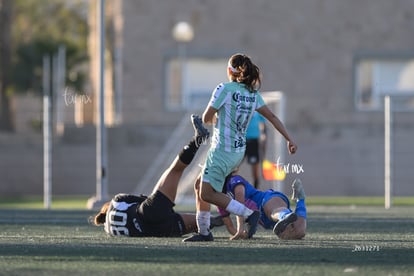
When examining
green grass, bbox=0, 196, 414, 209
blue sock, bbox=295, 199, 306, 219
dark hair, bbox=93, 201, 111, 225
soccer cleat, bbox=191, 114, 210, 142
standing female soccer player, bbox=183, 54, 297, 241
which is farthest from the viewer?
green grass, bbox=0, 196, 414, 209

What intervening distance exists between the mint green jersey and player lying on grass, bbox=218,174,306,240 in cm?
75

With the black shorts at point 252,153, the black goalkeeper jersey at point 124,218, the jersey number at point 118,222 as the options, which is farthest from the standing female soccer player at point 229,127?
the black shorts at point 252,153

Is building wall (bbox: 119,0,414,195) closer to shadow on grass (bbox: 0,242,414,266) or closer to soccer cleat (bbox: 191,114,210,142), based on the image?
soccer cleat (bbox: 191,114,210,142)

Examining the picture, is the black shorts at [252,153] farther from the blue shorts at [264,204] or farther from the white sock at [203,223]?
the white sock at [203,223]

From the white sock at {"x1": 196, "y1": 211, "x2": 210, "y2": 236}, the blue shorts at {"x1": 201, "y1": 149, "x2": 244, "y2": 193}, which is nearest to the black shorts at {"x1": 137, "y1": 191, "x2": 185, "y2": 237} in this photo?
the white sock at {"x1": 196, "y1": 211, "x2": 210, "y2": 236}

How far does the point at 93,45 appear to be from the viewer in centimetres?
3459

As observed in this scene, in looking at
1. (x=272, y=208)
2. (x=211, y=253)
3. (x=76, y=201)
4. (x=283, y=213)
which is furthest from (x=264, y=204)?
(x=76, y=201)

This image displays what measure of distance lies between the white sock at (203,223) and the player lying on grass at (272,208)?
0.34 m

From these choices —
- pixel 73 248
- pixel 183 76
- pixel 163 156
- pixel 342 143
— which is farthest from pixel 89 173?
pixel 73 248

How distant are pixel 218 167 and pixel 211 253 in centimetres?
129

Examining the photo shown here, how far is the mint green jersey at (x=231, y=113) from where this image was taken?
33.2 ft

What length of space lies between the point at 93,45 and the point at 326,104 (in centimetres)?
872

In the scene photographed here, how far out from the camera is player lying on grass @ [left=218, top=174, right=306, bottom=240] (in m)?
10.4

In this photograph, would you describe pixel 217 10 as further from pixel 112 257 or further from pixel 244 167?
pixel 112 257
